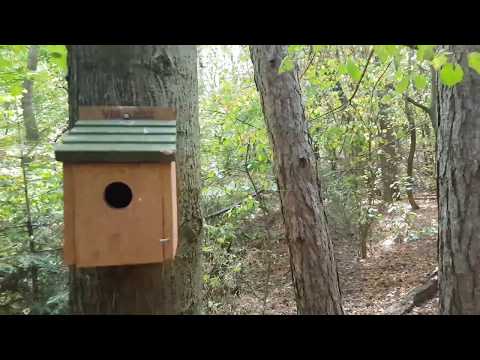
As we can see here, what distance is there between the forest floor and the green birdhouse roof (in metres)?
4.61

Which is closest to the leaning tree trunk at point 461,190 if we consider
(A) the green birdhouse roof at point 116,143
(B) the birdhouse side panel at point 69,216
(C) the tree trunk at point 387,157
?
(A) the green birdhouse roof at point 116,143

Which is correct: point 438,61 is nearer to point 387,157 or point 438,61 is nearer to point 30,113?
point 30,113

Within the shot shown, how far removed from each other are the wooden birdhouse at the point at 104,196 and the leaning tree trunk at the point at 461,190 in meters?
1.87

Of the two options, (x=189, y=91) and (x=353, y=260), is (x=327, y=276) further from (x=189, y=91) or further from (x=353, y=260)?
(x=353, y=260)

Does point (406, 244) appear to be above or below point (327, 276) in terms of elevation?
below

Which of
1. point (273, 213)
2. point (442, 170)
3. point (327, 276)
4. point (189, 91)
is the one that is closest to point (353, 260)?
point (273, 213)

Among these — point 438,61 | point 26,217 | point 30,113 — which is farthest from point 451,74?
point 30,113

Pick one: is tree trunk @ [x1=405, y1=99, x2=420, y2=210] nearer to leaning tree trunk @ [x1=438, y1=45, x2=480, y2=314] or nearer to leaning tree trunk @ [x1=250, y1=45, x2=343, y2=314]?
leaning tree trunk @ [x1=250, y1=45, x2=343, y2=314]

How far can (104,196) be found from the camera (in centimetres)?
142

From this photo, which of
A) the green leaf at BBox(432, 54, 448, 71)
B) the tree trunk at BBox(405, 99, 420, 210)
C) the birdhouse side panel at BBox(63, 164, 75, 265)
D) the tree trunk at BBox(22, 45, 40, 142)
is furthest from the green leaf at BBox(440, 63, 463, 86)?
the tree trunk at BBox(405, 99, 420, 210)

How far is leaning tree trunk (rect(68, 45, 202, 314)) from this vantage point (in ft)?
4.94
